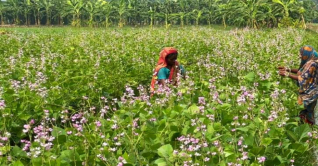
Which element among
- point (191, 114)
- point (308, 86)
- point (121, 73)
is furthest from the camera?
point (121, 73)

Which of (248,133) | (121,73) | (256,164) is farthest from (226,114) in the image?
(121,73)

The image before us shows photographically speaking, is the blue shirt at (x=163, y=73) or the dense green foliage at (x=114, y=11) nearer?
the blue shirt at (x=163, y=73)

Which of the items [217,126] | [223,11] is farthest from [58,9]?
[217,126]

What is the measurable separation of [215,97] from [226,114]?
26cm

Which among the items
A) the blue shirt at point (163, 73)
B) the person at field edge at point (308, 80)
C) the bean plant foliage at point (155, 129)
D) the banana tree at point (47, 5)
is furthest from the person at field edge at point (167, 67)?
the banana tree at point (47, 5)

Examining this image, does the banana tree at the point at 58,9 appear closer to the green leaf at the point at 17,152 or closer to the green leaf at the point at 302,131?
the green leaf at the point at 17,152

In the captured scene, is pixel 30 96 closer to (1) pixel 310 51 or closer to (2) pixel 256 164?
(2) pixel 256 164

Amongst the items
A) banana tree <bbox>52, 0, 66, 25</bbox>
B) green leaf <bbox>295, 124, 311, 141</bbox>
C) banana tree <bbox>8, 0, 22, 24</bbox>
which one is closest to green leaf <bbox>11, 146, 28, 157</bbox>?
green leaf <bbox>295, 124, 311, 141</bbox>

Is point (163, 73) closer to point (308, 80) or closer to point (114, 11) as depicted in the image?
point (308, 80)

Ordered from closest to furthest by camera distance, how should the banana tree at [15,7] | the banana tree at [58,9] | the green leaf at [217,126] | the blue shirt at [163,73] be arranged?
1. the green leaf at [217,126]
2. the blue shirt at [163,73]
3. the banana tree at [58,9]
4. the banana tree at [15,7]

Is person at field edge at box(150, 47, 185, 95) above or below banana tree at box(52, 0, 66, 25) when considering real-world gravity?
below

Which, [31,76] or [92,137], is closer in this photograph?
[92,137]

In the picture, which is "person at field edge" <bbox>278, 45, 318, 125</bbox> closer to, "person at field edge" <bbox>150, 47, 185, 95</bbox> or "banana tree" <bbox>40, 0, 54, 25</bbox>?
"person at field edge" <bbox>150, 47, 185, 95</bbox>

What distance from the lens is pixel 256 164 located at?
8.64 feet
